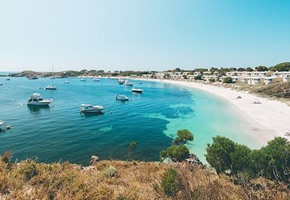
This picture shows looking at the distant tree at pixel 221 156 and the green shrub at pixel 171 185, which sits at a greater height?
the green shrub at pixel 171 185

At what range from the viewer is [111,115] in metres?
47.8

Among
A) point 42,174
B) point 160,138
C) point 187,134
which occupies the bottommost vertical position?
point 160,138

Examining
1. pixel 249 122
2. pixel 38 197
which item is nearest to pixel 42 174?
pixel 38 197

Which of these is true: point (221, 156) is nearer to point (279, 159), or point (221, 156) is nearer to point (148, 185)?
point (279, 159)

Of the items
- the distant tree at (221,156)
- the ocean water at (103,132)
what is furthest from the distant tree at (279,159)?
the ocean water at (103,132)

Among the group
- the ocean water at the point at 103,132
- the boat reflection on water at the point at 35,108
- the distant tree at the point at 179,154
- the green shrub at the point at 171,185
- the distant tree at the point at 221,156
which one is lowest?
the ocean water at the point at 103,132

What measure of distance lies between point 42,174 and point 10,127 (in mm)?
32990

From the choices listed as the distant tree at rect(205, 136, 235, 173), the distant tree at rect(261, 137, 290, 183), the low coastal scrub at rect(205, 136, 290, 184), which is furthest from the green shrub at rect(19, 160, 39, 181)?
the distant tree at rect(261, 137, 290, 183)

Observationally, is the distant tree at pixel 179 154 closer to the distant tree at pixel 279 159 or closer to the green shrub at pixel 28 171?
the distant tree at pixel 279 159

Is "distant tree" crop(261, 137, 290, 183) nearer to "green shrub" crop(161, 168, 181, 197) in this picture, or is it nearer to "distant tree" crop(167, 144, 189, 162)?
"distant tree" crop(167, 144, 189, 162)

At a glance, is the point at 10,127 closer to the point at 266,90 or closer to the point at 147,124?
the point at 147,124

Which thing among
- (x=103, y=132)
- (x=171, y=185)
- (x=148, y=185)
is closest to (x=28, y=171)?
(x=148, y=185)

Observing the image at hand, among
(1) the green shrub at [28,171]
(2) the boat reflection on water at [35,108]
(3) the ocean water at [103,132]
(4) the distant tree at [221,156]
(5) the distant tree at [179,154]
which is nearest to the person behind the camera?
(1) the green shrub at [28,171]

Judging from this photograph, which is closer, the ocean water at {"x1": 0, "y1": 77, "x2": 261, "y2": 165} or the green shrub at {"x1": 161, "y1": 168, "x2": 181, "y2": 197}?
the green shrub at {"x1": 161, "y1": 168, "x2": 181, "y2": 197}
